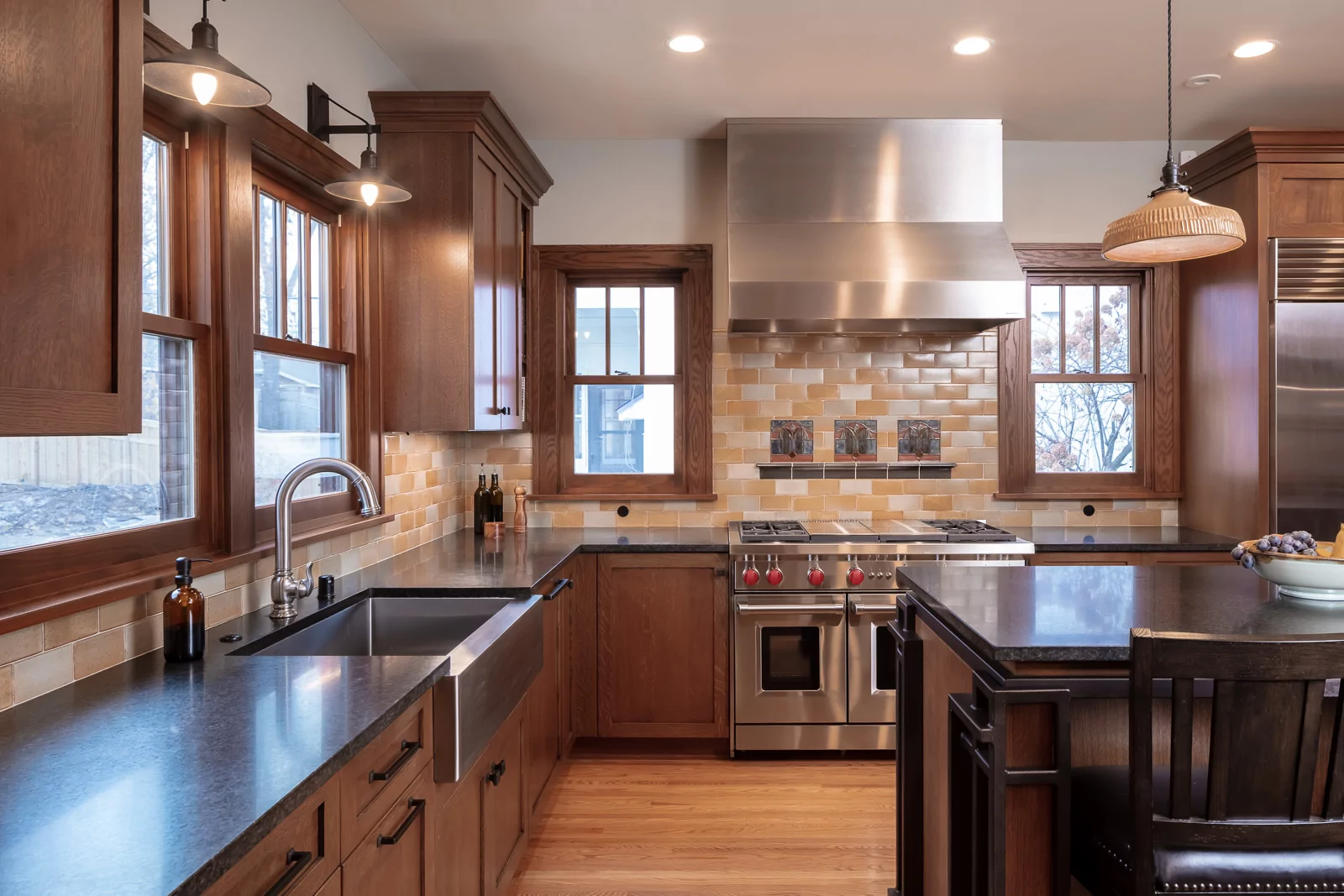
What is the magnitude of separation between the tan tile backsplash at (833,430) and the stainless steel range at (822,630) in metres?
0.59

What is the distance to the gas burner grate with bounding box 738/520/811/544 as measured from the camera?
3.55 metres

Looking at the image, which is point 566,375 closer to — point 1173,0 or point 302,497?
point 302,497

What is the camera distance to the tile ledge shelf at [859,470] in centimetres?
414

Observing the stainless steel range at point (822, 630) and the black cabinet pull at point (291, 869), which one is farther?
the stainless steel range at point (822, 630)

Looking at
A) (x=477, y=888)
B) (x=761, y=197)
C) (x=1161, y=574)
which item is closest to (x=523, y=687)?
(x=477, y=888)

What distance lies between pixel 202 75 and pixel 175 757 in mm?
1161

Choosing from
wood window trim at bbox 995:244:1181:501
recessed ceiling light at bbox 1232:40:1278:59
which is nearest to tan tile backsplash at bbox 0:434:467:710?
wood window trim at bbox 995:244:1181:501

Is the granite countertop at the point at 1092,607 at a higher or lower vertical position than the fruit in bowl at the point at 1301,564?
lower

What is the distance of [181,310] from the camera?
2.02m

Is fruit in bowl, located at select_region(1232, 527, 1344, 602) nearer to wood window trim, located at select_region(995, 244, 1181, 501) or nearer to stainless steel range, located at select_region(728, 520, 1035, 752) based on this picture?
stainless steel range, located at select_region(728, 520, 1035, 752)

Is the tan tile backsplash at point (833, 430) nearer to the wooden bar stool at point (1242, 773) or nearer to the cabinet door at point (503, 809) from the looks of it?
the cabinet door at point (503, 809)

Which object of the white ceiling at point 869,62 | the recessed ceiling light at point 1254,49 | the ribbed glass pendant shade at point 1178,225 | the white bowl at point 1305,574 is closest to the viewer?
the white bowl at point 1305,574

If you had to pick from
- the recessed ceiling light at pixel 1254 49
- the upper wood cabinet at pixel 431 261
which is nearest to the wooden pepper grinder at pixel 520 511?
the upper wood cabinet at pixel 431 261

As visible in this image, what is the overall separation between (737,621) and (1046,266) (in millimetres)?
2336
